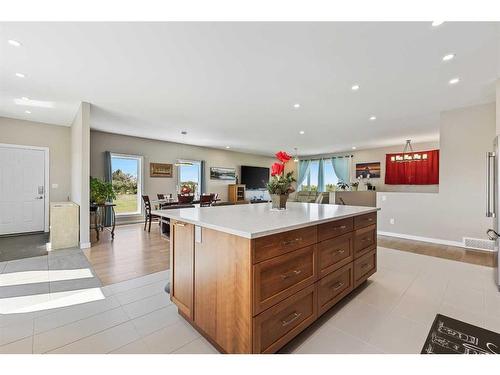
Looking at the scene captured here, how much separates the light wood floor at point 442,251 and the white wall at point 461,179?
0.33 m

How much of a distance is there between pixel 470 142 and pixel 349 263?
3.90m

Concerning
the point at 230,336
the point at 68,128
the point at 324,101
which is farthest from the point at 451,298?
the point at 68,128

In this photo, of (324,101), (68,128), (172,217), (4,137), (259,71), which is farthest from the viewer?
(68,128)

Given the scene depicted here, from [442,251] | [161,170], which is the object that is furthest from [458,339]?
[161,170]

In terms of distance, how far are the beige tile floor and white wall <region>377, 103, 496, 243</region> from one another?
1.78 m

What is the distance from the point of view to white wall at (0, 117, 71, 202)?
16.3 ft

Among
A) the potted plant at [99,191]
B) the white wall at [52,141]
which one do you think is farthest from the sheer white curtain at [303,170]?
the white wall at [52,141]

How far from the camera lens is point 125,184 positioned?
22.1ft

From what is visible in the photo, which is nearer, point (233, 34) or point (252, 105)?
point (233, 34)

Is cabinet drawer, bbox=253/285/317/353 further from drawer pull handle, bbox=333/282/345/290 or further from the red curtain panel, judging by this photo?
the red curtain panel

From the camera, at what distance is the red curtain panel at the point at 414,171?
7.24m

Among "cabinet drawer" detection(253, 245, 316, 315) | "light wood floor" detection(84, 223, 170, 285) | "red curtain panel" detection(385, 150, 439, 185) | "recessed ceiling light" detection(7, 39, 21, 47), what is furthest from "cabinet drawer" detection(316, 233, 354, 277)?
"red curtain panel" detection(385, 150, 439, 185)

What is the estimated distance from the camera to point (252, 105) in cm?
414

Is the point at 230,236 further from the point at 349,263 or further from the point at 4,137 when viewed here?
the point at 4,137
